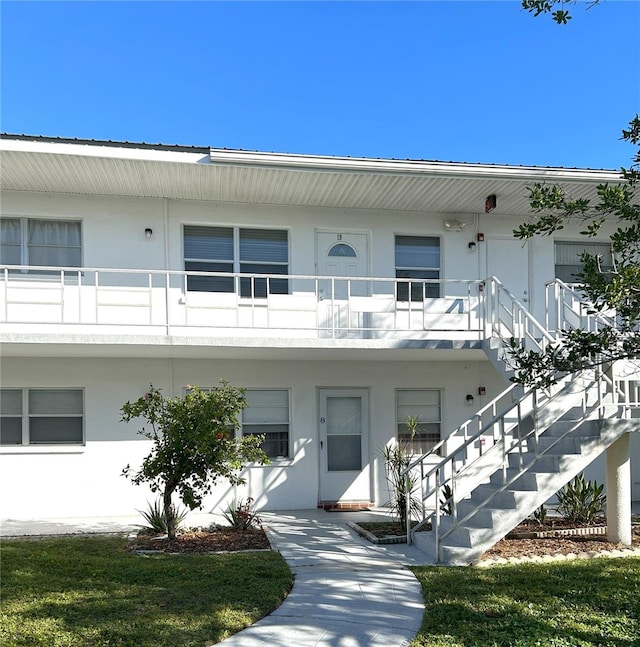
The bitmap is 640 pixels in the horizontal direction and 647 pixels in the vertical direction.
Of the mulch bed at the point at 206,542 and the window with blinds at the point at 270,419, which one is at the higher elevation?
the window with blinds at the point at 270,419

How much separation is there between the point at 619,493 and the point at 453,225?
19.5 feet

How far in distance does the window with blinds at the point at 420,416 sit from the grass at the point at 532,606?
17.3 feet

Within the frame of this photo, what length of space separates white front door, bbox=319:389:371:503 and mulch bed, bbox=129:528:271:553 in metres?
2.86

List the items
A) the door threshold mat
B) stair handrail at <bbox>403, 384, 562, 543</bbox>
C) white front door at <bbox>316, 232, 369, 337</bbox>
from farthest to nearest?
white front door at <bbox>316, 232, 369, 337</bbox>
the door threshold mat
stair handrail at <bbox>403, 384, 562, 543</bbox>

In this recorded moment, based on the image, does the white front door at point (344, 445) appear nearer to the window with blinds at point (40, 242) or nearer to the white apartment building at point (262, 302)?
the white apartment building at point (262, 302)

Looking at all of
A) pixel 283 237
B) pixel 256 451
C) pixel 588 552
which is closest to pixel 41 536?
pixel 256 451

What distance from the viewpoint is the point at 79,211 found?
11.8m

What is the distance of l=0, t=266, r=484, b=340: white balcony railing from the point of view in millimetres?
11359

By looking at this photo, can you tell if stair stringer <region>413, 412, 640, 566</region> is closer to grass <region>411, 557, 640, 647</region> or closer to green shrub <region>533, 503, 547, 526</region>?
grass <region>411, 557, 640, 647</region>

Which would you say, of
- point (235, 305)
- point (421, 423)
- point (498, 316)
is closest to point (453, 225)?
point (498, 316)

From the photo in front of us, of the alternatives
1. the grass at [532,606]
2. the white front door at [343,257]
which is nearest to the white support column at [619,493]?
the grass at [532,606]

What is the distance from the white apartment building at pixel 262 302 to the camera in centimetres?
1088

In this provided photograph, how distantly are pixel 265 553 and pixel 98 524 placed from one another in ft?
12.0

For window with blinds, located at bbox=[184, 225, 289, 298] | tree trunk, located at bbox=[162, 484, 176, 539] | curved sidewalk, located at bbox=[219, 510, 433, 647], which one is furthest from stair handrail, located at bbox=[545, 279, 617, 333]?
tree trunk, located at bbox=[162, 484, 176, 539]
